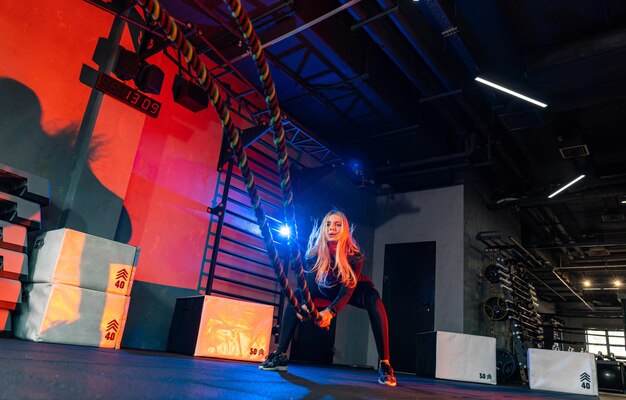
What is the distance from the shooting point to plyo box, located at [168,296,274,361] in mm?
3906

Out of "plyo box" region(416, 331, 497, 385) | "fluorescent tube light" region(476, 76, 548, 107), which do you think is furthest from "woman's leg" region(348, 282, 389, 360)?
"fluorescent tube light" region(476, 76, 548, 107)

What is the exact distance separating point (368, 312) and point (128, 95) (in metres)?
3.17

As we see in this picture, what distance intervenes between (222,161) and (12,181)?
8.25 feet

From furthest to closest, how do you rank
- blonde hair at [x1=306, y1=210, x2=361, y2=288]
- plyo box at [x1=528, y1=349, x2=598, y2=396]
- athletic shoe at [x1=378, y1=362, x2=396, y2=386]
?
1. plyo box at [x1=528, y1=349, x2=598, y2=396]
2. athletic shoe at [x1=378, y1=362, x2=396, y2=386]
3. blonde hair at [x1=306, y1=210, x2=361, y2=288]

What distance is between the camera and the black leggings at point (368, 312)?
2.86 m

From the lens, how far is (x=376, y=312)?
2.89 metres

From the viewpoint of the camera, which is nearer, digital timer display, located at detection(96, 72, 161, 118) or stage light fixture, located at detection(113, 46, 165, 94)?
digital timer display, located at detection(96, 72, 161, 118)

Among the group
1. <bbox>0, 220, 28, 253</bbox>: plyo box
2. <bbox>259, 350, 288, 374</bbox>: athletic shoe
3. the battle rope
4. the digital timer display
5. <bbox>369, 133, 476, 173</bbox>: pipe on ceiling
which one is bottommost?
<bbox>259, 350, 288, 374</bbox>: athletic shoe

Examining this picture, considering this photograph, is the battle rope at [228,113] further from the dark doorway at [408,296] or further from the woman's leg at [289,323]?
the dark doorway at [408,296]

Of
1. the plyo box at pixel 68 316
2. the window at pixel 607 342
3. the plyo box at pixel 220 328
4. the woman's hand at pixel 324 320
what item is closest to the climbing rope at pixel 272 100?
the woman's hand at pixel 324 320

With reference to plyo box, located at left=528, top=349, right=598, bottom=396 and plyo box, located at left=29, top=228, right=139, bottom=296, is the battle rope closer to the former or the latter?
plyo box, located at left=29, top=228, right=139, bottom=296

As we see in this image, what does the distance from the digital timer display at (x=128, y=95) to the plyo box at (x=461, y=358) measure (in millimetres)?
4304

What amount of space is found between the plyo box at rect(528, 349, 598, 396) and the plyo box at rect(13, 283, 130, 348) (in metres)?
4.68

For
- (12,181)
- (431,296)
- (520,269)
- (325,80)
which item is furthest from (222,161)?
(520,269)
